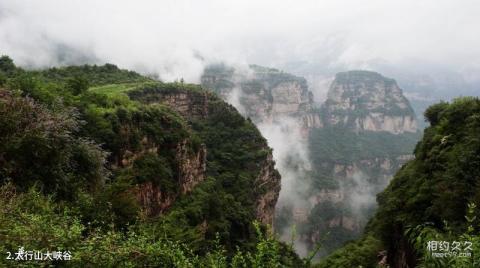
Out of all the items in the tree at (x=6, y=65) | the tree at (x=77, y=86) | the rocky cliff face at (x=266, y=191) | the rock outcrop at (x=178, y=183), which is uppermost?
the tree at (x=6, y=65)

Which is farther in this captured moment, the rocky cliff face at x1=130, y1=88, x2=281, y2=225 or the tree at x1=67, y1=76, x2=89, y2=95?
the rocky cliff face at x1=130, y1=88, x2=281, y2=225

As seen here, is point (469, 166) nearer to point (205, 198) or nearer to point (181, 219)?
point (181, 219)

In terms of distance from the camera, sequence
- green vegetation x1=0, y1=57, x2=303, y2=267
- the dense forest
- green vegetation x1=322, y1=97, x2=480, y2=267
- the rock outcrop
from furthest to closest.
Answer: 1. the rock outcrop
2. green vegetation x1=322, y1=97, x2=480, y2=267
3. green vegetation x1=0, y1=57, x2=303, y2=267
4. the dense forest

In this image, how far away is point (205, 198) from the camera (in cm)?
4556

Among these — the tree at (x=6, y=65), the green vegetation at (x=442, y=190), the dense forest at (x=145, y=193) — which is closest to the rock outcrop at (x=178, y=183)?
the dense forest at (x=145, y=193)

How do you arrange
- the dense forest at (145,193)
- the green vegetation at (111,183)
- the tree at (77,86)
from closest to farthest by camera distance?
the dense forest at (145,193) → the green vegetation at (111,183) → the tree at (77,86)

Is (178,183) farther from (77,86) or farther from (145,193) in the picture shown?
(77,86)

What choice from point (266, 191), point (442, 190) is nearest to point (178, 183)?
point (442, 190)

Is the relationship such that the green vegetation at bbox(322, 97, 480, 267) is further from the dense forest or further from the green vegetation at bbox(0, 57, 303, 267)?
the green vegetation at bbox(0, 57, 303, 267)

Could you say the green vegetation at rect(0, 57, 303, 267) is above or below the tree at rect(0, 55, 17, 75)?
below

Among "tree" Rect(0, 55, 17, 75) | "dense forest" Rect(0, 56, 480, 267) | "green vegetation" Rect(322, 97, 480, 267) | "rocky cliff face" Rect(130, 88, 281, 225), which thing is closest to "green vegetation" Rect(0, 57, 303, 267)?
"dense forest" Rect(0, 56, 480, 267)

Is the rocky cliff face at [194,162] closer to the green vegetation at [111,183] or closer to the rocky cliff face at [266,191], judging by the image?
the rocky cliff face at [266,191]

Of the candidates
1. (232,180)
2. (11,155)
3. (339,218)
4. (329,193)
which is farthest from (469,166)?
(329,193)

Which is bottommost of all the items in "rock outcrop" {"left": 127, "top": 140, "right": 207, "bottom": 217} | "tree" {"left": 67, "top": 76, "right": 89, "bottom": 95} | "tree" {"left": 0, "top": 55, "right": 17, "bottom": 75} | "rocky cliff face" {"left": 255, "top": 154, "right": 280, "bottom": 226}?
"rocky cliff face" {"left": 255, "top": 154, "right": 280, "bottom": 226}
